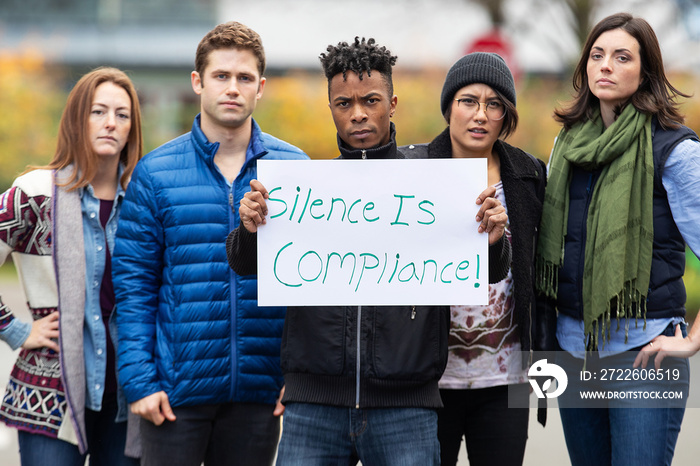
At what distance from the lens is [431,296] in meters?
2.58

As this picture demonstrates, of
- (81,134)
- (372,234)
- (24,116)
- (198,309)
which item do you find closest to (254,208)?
(372,234)

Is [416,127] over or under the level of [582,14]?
under

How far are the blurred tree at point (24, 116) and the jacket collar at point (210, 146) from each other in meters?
9.48

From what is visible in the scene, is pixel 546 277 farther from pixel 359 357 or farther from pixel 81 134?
pixel 81 134

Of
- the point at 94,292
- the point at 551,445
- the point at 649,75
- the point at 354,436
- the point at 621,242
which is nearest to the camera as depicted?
the point at 354,436

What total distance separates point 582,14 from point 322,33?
15.5 ft

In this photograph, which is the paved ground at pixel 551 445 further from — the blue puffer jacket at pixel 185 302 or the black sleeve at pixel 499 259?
the black sleeve at pixel 499 259

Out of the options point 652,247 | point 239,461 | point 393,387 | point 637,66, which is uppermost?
point 637,66

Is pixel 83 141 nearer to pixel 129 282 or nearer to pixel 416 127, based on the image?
pixel 129 282

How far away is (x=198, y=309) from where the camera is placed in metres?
2.87

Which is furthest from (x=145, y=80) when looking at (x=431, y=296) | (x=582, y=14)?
(x=431, y=296)

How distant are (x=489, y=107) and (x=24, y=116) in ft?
35.3

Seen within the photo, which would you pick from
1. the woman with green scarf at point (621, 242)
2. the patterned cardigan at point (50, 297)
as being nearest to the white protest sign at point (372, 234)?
the woman with green scarf at point (621, 242)

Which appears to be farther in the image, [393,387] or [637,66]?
[637,66]
